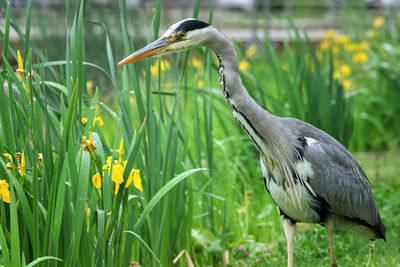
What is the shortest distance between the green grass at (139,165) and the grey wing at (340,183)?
0.40 m

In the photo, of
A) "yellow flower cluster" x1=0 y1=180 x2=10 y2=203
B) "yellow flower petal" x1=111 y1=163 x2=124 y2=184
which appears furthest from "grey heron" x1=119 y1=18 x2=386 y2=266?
"yellow flower cluster" x1=0 y1=180 x2=10 y2=203

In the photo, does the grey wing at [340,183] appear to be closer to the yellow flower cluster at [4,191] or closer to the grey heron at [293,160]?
the grey heron at [293,160]

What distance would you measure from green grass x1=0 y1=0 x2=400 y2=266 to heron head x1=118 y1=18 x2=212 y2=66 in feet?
0.62

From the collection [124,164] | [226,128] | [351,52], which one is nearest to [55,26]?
[226,128]

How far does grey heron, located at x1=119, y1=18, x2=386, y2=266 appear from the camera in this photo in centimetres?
253

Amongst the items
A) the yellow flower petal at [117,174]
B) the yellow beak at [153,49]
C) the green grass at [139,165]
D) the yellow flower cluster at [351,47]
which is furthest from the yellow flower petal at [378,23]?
the yellow flower petal at [117,174]

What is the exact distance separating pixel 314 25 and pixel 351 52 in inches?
293

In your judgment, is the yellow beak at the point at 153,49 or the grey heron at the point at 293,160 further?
the grey heron at the point at 293,160

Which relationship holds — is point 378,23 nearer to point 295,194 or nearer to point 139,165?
point 295,194

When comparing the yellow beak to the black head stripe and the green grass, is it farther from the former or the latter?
→ the green grass

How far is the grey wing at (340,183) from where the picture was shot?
2840mm

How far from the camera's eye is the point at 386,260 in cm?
333

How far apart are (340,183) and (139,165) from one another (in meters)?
1.03

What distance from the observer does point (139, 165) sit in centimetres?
267
